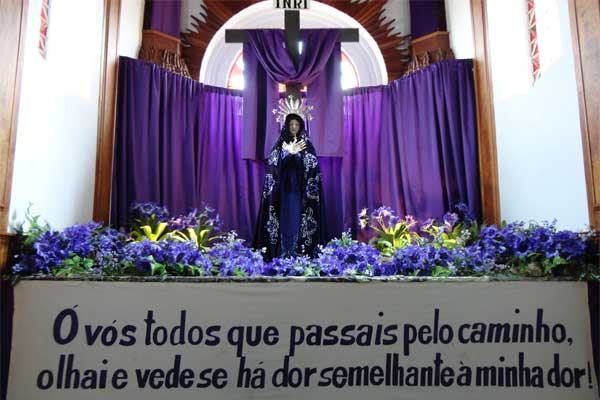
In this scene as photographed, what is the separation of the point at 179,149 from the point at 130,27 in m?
1.30

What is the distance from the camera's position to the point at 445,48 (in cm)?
493

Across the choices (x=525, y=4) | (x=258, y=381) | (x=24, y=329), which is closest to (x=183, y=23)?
(x=525, y=4)

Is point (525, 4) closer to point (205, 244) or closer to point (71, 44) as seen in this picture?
point (205, 244)

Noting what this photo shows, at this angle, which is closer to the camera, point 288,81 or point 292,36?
point 292,36

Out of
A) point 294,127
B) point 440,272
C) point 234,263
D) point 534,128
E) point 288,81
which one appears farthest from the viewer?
point 288,81

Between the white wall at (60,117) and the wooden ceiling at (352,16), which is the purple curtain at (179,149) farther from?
the wooden ceiling at (352,16)

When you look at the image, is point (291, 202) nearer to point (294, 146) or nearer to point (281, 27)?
point (294, 146)

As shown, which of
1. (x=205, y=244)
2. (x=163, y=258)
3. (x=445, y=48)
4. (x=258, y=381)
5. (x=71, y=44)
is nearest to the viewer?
(x=258, y=381)

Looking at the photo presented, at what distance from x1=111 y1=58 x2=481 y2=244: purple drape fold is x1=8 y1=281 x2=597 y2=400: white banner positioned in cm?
204

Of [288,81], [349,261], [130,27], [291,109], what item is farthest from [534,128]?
[130,27]

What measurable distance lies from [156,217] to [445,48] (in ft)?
11.1

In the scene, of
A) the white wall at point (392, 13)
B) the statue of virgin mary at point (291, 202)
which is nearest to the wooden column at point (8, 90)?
the statue of virgin mary at point (291, 202)

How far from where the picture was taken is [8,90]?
2.69 m

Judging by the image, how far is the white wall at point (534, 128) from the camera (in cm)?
300
